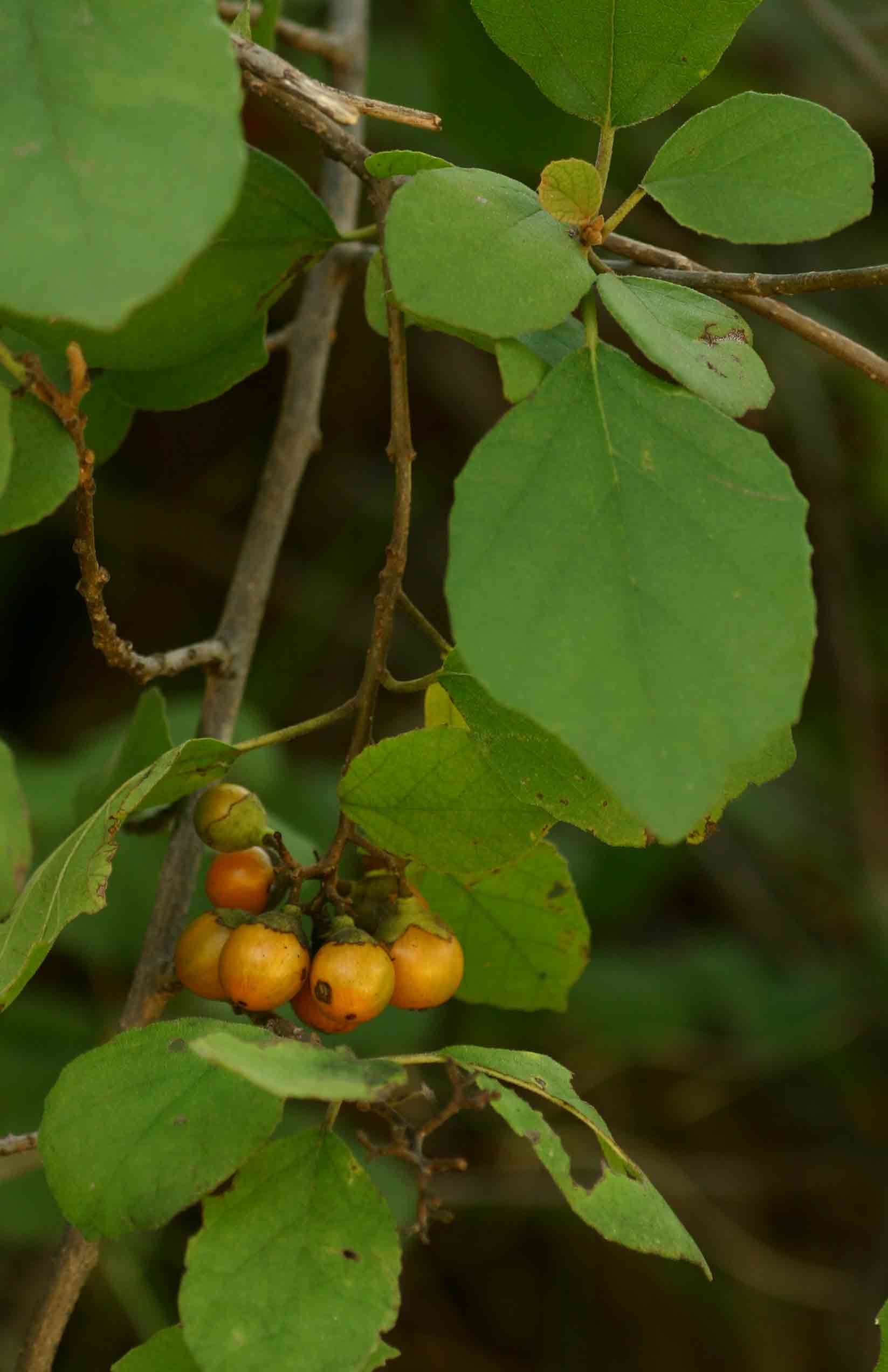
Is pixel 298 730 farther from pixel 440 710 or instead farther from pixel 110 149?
pixel 110 149

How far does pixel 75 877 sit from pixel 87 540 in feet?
0.76

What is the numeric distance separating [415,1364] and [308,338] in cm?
215

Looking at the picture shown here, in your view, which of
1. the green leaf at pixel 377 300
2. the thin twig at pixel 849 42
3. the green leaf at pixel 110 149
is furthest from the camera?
the thin twig at pixel 849 42

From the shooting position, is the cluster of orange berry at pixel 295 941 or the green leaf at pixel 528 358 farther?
the cluster of orange berry at pixel 295 941

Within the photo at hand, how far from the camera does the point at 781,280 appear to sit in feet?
2.84

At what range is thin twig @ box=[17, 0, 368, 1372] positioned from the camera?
0.98 meters

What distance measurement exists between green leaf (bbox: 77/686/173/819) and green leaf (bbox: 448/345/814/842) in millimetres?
507

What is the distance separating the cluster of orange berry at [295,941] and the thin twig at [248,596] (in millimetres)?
109

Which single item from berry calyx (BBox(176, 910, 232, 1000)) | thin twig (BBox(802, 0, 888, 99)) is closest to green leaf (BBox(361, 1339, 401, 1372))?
berry calyx (BBox(176, 910, 232, 1000))

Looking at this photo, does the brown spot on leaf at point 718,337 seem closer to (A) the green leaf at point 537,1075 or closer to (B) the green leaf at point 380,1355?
(A) the green leaf at point 537,1075

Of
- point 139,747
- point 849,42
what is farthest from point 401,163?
point 849,42

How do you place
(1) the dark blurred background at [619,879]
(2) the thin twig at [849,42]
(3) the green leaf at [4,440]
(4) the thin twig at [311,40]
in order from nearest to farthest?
(3) the green leaf at [4,440] → (4) the thin twig at [311,40] → (2) the thin twig at [849,42] → (1) the dark blurred background at [619,879]

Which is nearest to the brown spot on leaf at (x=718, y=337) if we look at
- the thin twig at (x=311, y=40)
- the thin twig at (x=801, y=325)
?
the thin twig at (x=801, y=325)

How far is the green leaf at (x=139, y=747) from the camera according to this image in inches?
44.9
